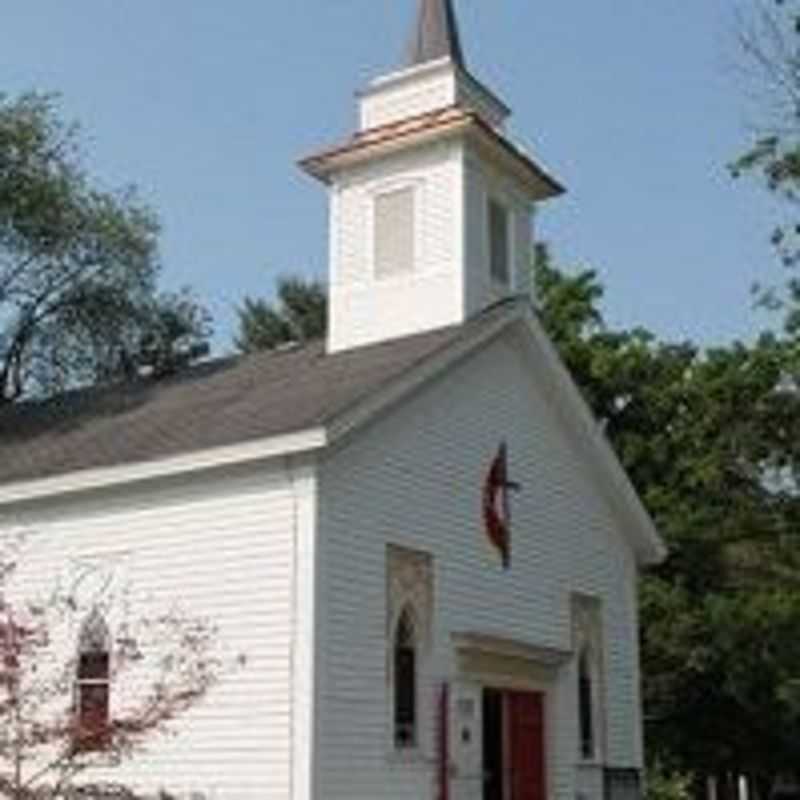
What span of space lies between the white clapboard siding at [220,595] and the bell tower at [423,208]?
5574mm

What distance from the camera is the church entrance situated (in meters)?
25.5

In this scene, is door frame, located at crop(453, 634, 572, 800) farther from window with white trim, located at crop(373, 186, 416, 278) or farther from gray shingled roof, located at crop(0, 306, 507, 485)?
window with white trim, located at crop(373, 186, 416, 278)

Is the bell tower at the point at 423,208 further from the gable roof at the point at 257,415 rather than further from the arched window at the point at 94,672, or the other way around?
the arched window at the point at 94,672

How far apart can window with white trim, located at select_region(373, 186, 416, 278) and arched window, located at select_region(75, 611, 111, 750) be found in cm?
738

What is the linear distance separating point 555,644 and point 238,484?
6.58 m

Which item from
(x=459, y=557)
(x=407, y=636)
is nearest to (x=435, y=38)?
(x=459, y=557)

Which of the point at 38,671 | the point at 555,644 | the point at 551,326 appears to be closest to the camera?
the point at 38,671

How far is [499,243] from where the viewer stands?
28750 mm

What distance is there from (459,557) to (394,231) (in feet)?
19.9

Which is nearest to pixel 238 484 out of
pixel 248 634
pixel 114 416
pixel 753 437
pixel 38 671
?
pixel 248 634

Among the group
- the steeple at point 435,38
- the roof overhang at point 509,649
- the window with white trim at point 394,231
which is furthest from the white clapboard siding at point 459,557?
the steeple at point 435,38

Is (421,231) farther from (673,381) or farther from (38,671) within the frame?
(673,381)

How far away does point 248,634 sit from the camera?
864 inches

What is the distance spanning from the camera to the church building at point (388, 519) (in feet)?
71.8
